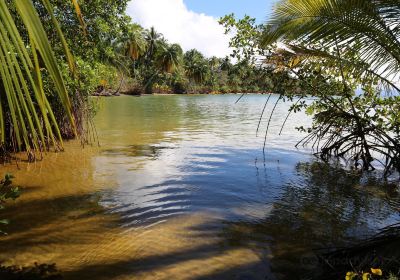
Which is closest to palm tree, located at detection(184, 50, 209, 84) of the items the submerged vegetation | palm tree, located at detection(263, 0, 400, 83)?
the submerged vegetation

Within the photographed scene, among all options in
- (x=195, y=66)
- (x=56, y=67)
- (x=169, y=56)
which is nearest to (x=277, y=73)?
(x=56, y=67)

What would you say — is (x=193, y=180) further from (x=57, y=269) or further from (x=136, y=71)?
(x=136, y=71)

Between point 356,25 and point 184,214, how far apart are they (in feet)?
13.8

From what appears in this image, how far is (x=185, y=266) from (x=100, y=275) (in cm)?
107

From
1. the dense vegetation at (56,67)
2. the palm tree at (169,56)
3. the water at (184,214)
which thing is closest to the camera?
the dense vegetation at (56,67)

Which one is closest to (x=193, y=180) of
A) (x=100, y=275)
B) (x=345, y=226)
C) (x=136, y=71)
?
(x=345, y=226)

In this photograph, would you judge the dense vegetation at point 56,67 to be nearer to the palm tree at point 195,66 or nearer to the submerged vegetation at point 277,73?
the submerged vegetation at point 277,73

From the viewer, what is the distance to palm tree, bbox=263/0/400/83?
16.2ft

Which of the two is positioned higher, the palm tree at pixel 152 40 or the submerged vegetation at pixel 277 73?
the palm tree at pixel 152 40

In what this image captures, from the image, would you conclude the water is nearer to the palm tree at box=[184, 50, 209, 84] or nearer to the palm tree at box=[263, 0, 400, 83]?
the palm tree at box=[263, 0, 400, 83]

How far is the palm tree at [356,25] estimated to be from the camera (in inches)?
194

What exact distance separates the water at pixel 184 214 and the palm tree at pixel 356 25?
291 centimetres

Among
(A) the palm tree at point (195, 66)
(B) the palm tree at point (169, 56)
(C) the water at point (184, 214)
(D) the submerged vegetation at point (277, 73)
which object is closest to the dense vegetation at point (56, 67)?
(D) the submerged vegetation at point (277, 73)

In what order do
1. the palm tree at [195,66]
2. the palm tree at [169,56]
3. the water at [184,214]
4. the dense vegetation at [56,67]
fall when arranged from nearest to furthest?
1. the dense vegetation at [56,67]
2. the water at [184,214]
3. the palm tree at [169,56]
4. the palm tree at [195,66]
